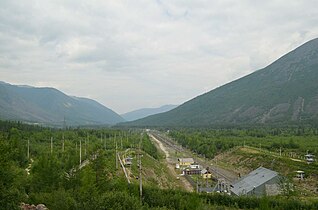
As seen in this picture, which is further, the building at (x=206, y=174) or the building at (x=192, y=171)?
the building at (x=192, y=171)

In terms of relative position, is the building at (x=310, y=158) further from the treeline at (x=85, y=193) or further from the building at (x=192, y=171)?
the treeline at (x=85, y=193)

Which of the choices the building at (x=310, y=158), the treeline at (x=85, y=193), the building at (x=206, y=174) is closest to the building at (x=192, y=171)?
the building at (x=206, y=174)

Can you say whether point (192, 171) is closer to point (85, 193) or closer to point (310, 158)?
point (310, 158)

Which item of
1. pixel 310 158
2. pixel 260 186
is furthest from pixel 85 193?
pixel 310 158

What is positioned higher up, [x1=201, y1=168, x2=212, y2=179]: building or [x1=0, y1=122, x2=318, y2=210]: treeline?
[x1=0, y1=122, x2=318, y2=210]: treeline

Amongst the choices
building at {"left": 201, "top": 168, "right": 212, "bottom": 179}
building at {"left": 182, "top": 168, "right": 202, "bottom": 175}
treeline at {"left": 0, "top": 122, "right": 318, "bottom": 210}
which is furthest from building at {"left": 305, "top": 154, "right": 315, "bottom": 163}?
treeline at {"left": 0, "top": 122, "right": 318, "bottom": 210}

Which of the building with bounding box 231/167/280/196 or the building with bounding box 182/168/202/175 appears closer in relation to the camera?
the building with bounding box 231/167/280/196

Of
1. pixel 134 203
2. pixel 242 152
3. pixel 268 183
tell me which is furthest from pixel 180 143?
pixel 134 203

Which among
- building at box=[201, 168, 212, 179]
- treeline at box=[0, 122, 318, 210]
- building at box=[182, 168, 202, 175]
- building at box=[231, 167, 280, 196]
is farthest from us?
building at box=[182, 168, 202, 175]

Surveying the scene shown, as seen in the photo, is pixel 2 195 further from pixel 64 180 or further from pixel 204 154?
pixel 204 154

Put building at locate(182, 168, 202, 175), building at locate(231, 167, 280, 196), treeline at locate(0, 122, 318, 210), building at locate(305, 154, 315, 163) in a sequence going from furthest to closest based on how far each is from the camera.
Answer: building at locate(182, 168, 202, 175) → building at locate(305, 154, 315, 163) → building at locate(231, 167, 280, 196) → treeline at locate(0, 122, 318, 210)

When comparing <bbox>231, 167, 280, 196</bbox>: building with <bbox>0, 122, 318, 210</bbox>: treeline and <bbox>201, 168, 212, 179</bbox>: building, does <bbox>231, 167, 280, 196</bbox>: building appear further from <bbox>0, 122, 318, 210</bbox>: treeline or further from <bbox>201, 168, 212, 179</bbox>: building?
<bbox>201, 168, 212, 179</bbox>: building
